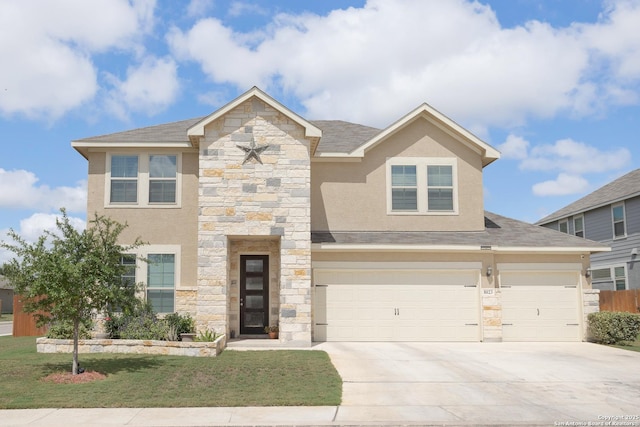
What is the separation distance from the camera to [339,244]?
17.4 m

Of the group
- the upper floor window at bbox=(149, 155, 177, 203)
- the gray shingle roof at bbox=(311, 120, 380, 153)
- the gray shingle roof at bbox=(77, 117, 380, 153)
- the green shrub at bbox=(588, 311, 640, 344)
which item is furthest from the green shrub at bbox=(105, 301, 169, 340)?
the green shrub at bbox=(588, 311, 640, 344)

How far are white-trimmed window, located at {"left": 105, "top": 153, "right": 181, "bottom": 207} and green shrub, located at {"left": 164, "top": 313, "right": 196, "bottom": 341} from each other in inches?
142

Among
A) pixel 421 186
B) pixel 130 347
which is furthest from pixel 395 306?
pixel 130 347

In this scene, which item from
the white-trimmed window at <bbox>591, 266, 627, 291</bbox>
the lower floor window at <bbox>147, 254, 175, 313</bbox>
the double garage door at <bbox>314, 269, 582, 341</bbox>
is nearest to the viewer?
the lower floor window at <bbox>147, 254, 175, 313</bbox>

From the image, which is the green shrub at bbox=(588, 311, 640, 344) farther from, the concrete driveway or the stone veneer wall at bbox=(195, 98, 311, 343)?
the stone veneer wall at bbox=(195, 98, 311, 343)

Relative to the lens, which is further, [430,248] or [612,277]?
[612,277]

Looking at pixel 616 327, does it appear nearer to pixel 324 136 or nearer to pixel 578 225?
pixel 324 136

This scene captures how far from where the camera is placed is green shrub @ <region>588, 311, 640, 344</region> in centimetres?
1698

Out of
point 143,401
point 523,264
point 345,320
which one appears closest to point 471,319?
point 523,264

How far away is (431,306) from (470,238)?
8.00 feet

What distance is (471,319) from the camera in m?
17.9

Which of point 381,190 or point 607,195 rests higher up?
point 607,195

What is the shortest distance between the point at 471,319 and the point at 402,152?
5.67 m

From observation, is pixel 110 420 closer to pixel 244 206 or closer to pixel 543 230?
pixel 244 206
